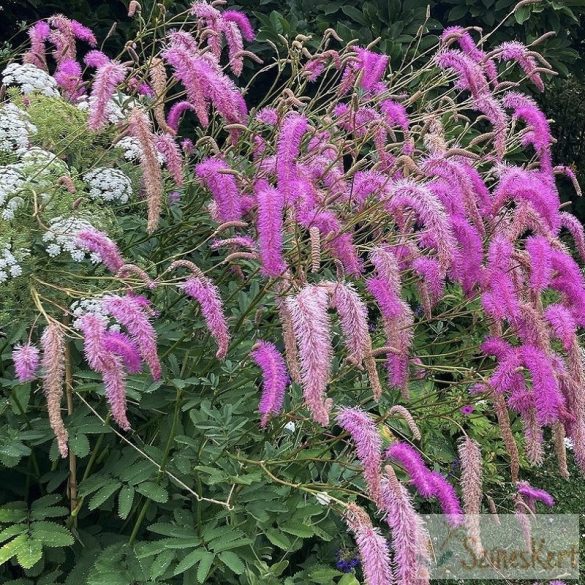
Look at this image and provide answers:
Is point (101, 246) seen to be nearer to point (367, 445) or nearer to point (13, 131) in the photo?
point (13, 131)

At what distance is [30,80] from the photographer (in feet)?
8.89

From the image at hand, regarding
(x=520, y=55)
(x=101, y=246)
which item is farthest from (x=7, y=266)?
(x=520, y=55)

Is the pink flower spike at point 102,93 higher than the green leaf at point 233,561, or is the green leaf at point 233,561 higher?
the pink flower spike at point 102,93

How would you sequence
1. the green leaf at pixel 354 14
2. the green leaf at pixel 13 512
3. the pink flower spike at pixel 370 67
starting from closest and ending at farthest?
1. the green leaf at pixel 13 512
2. the pink flower spike at pixel 370 67
3. the green leaf at pixel 354 14

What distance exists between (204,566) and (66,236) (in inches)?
36.7

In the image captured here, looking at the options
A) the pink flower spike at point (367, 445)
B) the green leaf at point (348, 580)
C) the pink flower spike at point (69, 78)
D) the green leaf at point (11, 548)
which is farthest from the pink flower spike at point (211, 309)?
the pink flower spike at point (69, 78)

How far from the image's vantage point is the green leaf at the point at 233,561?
2.06 metres

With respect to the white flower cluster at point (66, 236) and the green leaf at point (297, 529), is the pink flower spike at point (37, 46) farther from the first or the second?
the green leaf at point (297, 529)

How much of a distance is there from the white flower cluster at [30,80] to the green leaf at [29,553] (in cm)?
144

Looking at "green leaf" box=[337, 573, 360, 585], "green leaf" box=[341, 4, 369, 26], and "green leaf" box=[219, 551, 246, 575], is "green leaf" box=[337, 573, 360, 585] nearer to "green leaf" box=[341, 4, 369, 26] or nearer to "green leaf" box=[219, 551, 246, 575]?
"green leaf" box=[219, 551, 246, 575]

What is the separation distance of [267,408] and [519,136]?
1.57 meters

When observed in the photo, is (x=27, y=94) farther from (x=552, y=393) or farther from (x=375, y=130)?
(x=552, y=393)

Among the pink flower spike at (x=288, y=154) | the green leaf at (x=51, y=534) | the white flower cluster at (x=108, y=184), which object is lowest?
the green leaf at (x=51, y=534)

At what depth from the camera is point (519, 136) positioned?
284 cm
